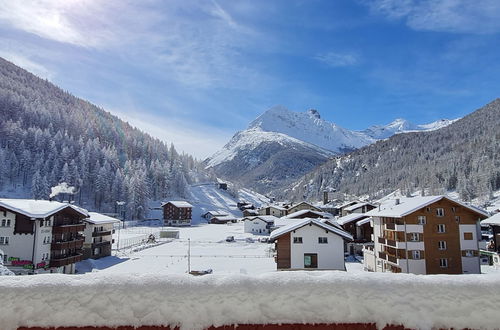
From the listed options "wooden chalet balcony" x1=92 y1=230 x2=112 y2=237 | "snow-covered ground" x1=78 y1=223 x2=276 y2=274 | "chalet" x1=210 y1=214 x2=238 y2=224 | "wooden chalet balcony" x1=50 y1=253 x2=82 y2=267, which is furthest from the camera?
"chalet" x1=210 y1=214 x2=238 y2=224

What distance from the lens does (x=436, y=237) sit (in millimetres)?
34250

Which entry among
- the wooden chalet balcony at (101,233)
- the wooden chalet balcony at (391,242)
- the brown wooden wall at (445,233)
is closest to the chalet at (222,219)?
the wooden chalet balcony at (101,233)

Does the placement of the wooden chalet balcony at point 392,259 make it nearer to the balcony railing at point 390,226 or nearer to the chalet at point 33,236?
the balcony railing at point 390,226

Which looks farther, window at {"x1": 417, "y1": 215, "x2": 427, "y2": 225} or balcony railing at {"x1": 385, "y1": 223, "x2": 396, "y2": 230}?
balcony railing at {"x1": 385, "y1": 223, "x2": 396, "y2": 230}

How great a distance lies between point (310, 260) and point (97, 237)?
33.8m

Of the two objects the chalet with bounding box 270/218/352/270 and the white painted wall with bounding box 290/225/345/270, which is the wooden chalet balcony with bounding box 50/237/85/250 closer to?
the chalet with bounding box 270/218/352/270

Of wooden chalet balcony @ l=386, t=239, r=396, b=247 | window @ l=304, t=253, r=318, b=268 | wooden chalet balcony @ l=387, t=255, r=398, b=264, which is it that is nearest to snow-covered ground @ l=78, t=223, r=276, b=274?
window @ l=304, t=253, r=318, b=268

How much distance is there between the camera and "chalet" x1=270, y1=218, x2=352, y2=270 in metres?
33.9

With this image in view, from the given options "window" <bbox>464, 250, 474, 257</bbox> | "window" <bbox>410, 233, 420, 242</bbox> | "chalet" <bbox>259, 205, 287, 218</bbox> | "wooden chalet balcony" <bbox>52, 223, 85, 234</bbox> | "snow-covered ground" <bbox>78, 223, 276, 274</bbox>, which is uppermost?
"chalet" <bbox>259, 205, 287, 218</bbox>

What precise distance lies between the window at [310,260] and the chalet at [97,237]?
32.5 metres

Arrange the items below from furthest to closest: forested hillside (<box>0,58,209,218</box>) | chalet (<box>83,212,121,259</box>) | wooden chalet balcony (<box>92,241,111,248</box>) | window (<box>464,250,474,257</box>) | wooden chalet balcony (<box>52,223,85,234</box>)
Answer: forested hillside (<box>0,58,209,218</box>) → wooden chalet balcony (<box>92,241,111,248</box>) → chalet (<box>83,212,121,259</box>) → wooden chalet balcony (<box>52,223,85,234</box>) → window (<box>464,250,474,257</box>)

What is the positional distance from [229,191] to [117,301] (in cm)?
19343

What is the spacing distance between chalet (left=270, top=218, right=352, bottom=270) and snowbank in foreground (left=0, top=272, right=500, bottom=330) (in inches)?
1231

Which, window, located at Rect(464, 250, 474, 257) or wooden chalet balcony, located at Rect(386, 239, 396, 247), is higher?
wooden chalet balcony, located at Rect(386, 239, 396, 247)
